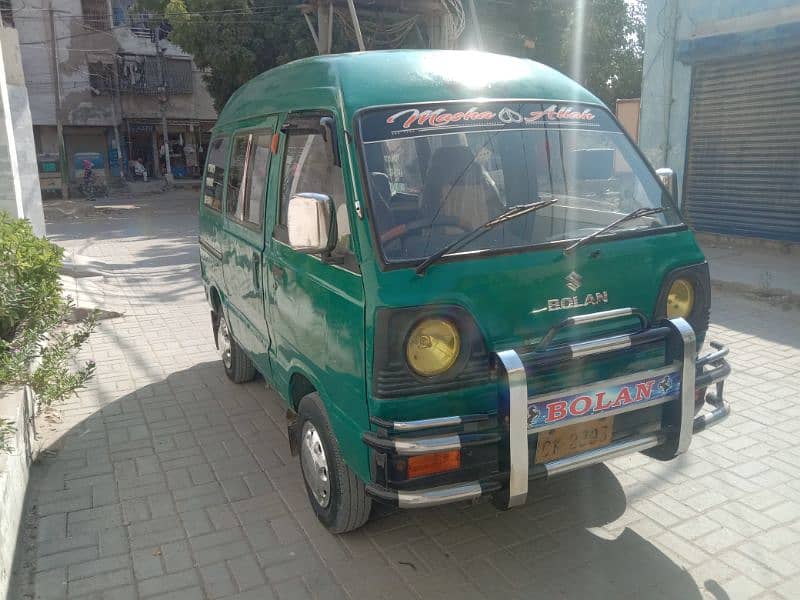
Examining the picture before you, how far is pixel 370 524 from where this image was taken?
3.51 metres

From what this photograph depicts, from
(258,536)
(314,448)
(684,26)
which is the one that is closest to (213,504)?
(258,536)

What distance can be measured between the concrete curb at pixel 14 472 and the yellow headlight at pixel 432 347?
2006mm

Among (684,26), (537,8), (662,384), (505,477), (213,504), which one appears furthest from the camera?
(537,8)

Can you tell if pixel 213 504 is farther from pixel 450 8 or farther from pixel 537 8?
pixel 537 8

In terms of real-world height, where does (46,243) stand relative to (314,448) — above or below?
above

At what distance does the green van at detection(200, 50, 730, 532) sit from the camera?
8.72 feet

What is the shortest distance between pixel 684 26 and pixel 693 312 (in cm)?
926

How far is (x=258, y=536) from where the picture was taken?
136 inches

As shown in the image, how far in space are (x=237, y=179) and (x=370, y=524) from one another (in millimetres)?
2618

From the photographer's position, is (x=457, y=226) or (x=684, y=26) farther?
(x=684, y=26)

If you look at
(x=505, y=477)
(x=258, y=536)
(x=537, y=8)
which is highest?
(x=537, y=8)

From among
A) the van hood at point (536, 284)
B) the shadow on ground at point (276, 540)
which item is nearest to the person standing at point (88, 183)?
the shadow on ground at point (276, 540)

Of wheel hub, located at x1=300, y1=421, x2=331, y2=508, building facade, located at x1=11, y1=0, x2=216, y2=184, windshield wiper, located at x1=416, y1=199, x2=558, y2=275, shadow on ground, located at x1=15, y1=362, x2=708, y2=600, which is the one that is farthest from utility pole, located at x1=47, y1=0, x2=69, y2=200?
windshield wiper, located at x1=416, y1=199, x2=558, y2=275

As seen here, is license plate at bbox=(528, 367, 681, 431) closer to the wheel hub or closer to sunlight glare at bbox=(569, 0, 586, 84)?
the wheel hub
